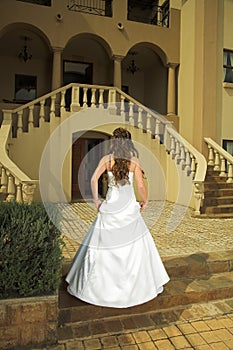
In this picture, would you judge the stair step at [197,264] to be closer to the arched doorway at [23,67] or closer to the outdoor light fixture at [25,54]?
Answer: the arched doorway at [23,67]

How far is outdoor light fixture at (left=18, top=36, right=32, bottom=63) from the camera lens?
10.6m

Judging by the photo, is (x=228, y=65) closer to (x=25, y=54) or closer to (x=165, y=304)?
(x=25, y=54)

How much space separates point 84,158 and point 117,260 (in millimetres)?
8232

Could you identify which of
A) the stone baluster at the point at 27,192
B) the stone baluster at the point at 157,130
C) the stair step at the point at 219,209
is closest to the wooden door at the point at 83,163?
the stone baluster at the point at 157,130

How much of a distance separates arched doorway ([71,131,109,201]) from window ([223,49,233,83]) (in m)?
4.78

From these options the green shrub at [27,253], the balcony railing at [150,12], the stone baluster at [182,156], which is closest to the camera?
the green shrub at [27,253]

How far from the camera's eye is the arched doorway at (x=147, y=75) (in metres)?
11.8

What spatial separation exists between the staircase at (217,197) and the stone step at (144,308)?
161 inches

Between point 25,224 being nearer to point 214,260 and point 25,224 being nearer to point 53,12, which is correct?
point 214,260

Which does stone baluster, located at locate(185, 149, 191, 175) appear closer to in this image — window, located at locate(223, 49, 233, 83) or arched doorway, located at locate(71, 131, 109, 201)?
arched doorway, located at locate(71, 131, 109, 201)

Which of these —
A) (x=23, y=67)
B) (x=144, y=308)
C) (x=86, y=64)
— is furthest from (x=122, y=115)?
(x=144, y=308)

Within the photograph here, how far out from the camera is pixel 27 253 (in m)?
2.59

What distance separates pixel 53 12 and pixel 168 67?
4.53 m

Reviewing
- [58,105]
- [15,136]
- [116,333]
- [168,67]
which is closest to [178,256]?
[116,333]
